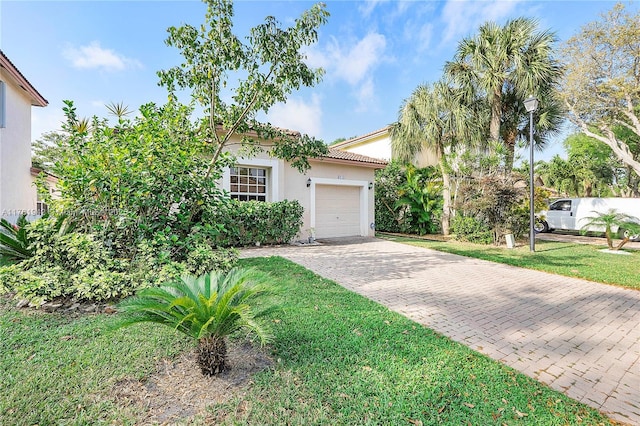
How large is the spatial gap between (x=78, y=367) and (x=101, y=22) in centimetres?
770

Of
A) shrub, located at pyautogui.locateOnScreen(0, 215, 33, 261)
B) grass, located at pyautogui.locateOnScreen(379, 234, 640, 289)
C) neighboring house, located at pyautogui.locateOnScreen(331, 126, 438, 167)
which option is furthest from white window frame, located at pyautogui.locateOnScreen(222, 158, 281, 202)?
→ neighboring house, located at pyautogui.locateOnScreen(331, 126, 438, 167)

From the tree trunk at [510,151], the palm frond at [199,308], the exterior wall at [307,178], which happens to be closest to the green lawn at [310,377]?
the palm frond at [199,308]

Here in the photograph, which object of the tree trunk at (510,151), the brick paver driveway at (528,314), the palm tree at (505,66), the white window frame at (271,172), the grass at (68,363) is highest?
the palm tree at (505,66)

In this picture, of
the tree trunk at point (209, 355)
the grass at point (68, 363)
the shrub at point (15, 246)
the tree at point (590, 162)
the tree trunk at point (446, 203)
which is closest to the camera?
the grass at point (68, 363)

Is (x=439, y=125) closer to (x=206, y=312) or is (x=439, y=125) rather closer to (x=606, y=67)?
(x=606, y=67)

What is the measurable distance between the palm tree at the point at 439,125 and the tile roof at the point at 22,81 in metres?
15.0

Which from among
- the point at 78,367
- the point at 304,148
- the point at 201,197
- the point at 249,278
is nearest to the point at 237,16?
the point at 304,148

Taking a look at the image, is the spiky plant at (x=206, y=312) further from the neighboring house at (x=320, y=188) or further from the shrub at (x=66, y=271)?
the neighboring house at (x=320, y=188)

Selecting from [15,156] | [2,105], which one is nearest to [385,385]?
[2,105]

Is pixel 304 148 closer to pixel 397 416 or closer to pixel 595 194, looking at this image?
pixel 397 416

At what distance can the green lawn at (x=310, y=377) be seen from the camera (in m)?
2.18

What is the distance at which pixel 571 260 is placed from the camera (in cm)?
855

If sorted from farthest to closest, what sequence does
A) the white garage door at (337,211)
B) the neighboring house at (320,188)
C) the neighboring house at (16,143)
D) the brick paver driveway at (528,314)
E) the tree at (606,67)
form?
1. the tree at (606,67)
2. the white garage door at (337,211)
3. the neighboring house at (320,188)
4. the neighboring house at (16,143)
5. the brick paver driveway at (528,314)

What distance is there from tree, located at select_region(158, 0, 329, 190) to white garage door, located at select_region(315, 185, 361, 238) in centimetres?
631
